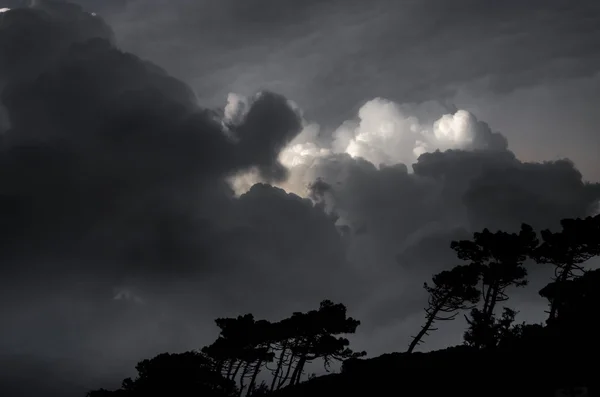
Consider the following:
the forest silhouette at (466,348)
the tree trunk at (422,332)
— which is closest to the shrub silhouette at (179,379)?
the forest silhouette at (466,348)

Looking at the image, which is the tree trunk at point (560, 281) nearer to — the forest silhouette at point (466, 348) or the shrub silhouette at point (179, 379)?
the forest silhouette at point (466, 348)

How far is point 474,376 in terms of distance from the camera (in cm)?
2305

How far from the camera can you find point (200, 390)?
117ft

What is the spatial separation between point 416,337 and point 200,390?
61.2 feet

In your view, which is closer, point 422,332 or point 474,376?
point 474,376

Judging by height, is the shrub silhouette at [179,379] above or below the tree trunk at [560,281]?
below

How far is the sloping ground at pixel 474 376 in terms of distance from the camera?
1938 cm

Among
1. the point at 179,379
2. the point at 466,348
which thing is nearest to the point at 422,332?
the point at 466,348

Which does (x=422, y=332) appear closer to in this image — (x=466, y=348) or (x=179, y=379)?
(x=466, y=348)

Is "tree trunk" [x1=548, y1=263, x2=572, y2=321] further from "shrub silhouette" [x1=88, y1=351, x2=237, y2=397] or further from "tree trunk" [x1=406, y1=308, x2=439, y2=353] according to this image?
"shrub silhouette" [x1=88, y1=351, x2=237, y2=397]

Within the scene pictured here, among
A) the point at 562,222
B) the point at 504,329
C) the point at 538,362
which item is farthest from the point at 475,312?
the point at 538,362

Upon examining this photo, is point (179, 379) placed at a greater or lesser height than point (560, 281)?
lesser

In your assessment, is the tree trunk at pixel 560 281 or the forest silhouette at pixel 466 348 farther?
the tree trunk at pixel 560 281

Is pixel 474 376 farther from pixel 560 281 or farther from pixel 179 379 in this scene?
pixel 179 379
